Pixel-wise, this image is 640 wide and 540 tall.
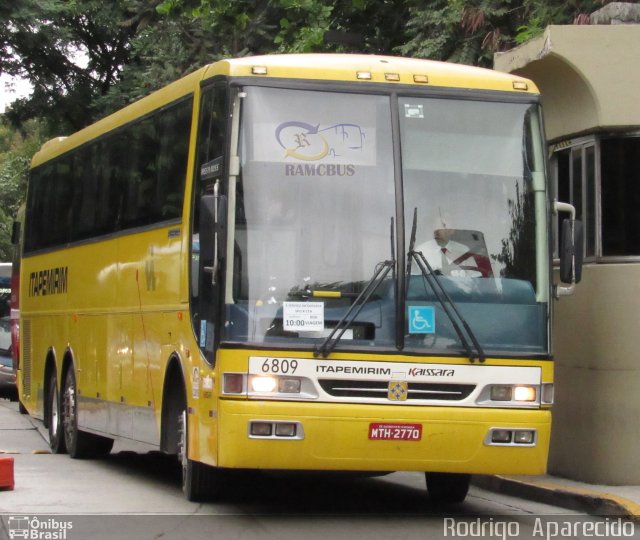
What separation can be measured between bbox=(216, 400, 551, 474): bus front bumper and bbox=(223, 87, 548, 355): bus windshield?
1.52ft

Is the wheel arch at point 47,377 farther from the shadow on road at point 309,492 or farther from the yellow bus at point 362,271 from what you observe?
the yellow bus at point 362,271

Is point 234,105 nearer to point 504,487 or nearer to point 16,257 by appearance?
point 504,487

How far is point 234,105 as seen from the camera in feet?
34.4

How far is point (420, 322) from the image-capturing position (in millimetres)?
10289

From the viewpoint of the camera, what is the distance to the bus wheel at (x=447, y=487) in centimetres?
1190

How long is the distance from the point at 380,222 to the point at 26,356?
407 inches

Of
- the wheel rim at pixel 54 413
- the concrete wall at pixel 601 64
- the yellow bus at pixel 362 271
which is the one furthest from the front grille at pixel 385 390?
the wheel rim at pixel 54 413

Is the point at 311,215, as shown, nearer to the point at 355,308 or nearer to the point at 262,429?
the point at 355,308

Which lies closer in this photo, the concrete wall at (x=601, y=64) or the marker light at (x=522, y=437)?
the marker light at (x=522, y=437)

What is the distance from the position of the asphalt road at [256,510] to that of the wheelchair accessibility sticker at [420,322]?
4.64 feet

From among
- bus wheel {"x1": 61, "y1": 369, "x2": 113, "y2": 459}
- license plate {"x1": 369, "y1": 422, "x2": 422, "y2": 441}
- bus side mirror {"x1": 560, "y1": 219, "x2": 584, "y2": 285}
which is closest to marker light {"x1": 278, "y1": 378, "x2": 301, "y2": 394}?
license plate {"x1": 369, "y1": 422, "x2": 422, "y2": 441}

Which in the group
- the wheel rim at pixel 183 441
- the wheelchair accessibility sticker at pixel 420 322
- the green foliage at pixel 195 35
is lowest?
the wheel rim at pixel 183 441

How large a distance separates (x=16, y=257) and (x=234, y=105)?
18.5 m

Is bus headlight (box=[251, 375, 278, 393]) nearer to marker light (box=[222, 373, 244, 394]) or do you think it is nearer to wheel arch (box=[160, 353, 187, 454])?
marker light (box=[222, 373, 244, 394])
